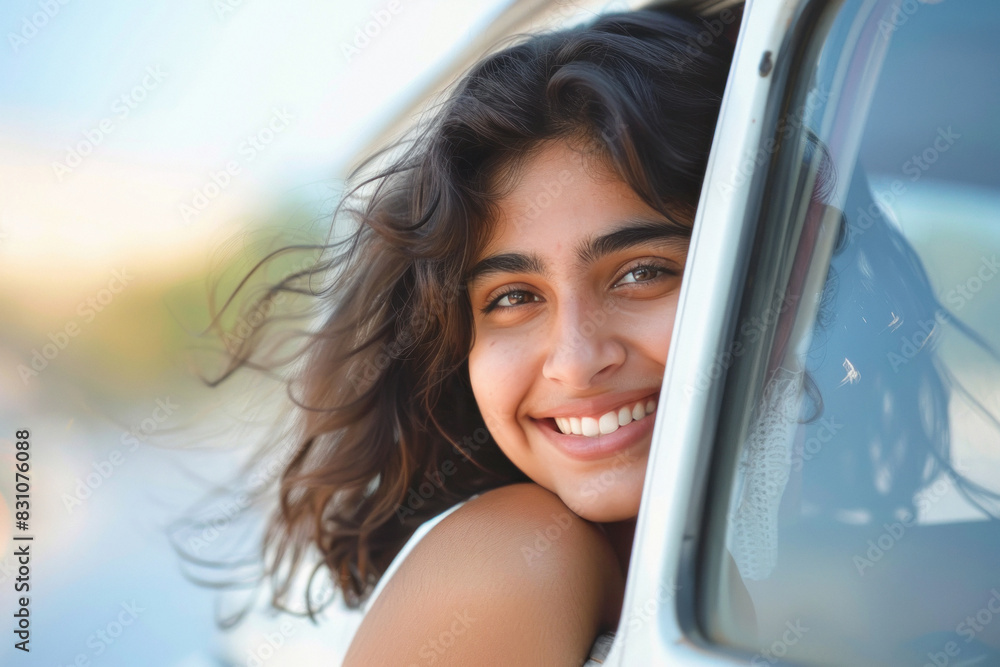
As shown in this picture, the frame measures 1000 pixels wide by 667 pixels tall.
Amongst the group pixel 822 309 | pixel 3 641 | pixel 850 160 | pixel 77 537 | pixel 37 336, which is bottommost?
pixel 3 641

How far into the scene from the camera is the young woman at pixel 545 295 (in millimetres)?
1331

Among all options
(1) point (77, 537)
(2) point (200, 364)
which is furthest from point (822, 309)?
(1) point (77, 537)

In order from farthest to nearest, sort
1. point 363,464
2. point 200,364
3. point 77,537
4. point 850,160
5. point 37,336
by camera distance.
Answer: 1. point 37,336
2. point 77,537
3. point 200,364
4. point 363,464
5. point 850,160

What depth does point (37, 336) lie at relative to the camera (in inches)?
216

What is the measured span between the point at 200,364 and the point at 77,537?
4.86ft

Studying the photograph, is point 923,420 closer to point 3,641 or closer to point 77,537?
point 3,641

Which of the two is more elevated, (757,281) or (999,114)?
(999,114)

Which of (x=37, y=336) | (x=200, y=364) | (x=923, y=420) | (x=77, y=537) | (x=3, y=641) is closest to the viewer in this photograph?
(x=923, y=420)
